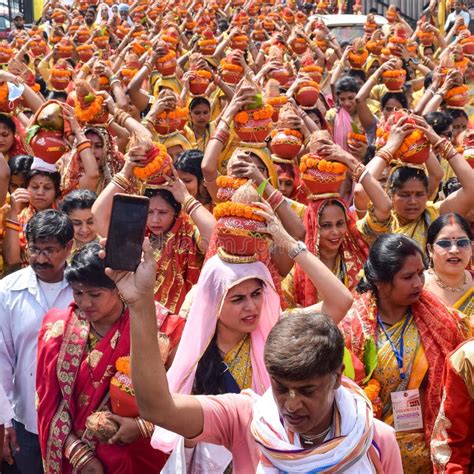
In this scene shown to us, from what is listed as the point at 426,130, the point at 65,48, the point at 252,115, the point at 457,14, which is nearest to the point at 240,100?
the point at 252,115

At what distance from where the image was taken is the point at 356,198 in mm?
5172

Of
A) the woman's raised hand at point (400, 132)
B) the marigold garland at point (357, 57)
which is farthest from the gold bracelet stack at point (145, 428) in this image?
the marigold garland at point (357, 57)

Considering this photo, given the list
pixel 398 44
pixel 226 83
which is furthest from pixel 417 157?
pixel 398 44

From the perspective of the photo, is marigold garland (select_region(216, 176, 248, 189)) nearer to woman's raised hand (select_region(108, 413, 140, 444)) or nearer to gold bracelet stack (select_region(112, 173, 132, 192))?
gold bracelet stack (select_region(112, 173, 132, 192))

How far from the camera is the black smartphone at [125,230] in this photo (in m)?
2.11

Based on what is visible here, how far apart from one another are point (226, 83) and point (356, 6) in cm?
1063

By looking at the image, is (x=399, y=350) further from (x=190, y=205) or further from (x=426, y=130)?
(x=426, y=130)

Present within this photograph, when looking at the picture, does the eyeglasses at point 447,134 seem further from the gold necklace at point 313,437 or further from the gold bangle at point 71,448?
the gold necklace at point 313,437

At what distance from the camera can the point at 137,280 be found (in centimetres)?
219

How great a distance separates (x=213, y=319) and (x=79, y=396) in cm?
60

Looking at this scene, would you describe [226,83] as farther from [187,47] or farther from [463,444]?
[463,444]

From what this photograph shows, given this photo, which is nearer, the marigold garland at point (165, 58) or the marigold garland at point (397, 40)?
the marigold garland at point (165, 58)

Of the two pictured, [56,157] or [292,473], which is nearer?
[292,473]

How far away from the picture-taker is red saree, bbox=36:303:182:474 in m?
3.34
